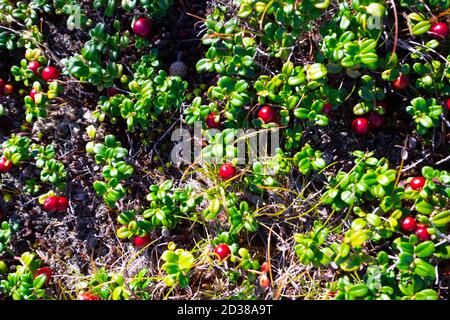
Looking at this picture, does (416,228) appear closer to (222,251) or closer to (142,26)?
(222,251)

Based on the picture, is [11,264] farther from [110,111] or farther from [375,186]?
[375,186]

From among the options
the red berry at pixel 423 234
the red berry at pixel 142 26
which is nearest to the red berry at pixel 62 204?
the red berry at pixel 142 26

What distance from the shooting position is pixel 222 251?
272 centimetres

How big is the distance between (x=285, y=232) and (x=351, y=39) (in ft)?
3.90

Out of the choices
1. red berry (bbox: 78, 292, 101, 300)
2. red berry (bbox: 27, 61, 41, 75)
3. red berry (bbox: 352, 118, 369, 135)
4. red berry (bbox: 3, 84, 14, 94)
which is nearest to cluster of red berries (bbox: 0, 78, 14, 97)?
red berry (bbox: 3, 84, 14, 94)

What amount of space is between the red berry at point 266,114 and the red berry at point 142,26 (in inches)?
35.5

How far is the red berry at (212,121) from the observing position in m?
2.86

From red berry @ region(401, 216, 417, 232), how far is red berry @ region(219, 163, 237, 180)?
0.98 meters

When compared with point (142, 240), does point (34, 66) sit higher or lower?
higher

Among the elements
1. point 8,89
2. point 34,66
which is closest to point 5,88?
point 8,89

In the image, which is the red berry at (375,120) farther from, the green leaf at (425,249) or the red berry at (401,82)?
the green leaf at (425,249)

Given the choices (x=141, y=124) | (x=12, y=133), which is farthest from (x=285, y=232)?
(x=12, y=133)

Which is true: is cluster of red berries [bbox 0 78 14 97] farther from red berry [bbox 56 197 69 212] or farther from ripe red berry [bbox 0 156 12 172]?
red berry [bbox 56 197 69 212]

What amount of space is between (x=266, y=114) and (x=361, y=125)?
553 mm
